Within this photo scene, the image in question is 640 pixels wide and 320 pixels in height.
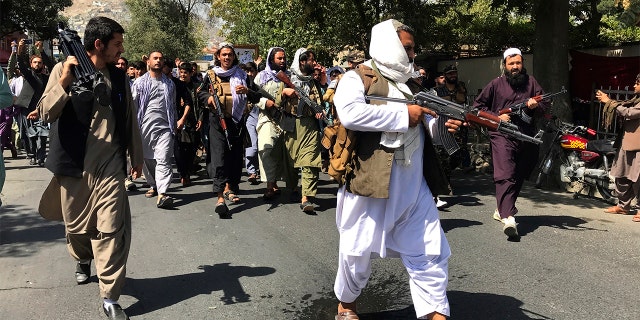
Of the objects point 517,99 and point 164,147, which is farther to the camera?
point 164,147

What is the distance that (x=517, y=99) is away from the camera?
6.37 meters

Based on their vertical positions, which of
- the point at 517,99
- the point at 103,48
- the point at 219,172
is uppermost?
the point at 103,48

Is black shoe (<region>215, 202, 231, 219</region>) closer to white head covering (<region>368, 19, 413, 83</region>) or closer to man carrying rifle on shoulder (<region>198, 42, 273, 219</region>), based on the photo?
man carrying rifle on shoulder (<region>198, 42, 273, 219</region>)

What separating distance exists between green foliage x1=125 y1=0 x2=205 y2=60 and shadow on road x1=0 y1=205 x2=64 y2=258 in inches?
1687

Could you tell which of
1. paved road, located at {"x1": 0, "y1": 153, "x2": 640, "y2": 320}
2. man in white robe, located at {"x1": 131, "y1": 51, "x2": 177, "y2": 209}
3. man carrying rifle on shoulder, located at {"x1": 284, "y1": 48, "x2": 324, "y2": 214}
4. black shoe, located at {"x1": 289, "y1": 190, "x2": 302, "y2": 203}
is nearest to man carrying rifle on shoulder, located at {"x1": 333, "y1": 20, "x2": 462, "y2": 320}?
paved road, located at {"x1": 0, "y1": 153, "x2": 640, "y2": 320}

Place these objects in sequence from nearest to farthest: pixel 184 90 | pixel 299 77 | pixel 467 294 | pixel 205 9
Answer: pixel 467 294 → pixel 299 77 → pixel 184 90 → pixel 205 9

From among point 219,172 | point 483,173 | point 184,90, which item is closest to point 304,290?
point 219,172

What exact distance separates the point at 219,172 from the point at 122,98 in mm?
3096

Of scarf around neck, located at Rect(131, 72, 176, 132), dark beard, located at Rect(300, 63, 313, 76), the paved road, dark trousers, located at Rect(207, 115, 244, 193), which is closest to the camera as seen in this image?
the paved road

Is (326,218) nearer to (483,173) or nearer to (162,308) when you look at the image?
(162,308)

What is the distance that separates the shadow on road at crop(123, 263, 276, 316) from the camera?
14.4 ft

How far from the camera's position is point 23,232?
256 inches

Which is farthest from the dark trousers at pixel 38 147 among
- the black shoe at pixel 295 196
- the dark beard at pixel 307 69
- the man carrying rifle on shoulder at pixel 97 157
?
the man carrying rifle on shoulder at pixel 97 157

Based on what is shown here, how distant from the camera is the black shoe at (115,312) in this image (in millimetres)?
3961
